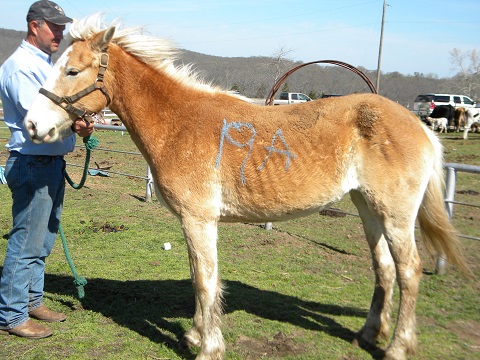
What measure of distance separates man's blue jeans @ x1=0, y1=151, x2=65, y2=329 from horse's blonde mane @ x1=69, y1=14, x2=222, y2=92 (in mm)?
1100

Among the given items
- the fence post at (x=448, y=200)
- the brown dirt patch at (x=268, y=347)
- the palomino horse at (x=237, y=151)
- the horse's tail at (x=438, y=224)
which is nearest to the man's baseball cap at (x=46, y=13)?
the palomino horse at (x=237, y=151)

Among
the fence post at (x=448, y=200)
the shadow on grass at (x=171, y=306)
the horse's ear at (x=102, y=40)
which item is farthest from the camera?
the fence post at (x=448, y=200)

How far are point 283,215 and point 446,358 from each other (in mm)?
1747

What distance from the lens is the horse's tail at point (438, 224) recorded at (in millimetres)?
4090

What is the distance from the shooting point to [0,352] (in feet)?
12.3

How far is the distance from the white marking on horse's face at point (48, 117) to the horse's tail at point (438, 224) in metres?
2.99

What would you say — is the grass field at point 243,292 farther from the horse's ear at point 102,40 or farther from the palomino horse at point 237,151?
the horse's ear at point 102,40

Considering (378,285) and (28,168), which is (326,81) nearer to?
(378,285)

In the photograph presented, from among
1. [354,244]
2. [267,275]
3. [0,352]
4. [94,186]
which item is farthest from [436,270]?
[94,186]

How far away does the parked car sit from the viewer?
3266 cm

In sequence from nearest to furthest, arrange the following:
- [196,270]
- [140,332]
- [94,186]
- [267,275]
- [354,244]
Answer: [196,270]
[140,332]
[267,275]
[354,244]
[94,186]

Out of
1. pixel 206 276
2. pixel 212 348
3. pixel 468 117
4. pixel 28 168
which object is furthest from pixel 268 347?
pixel 468 117

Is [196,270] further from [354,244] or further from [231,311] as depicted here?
[354,244]

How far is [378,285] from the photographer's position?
4.24 meters
